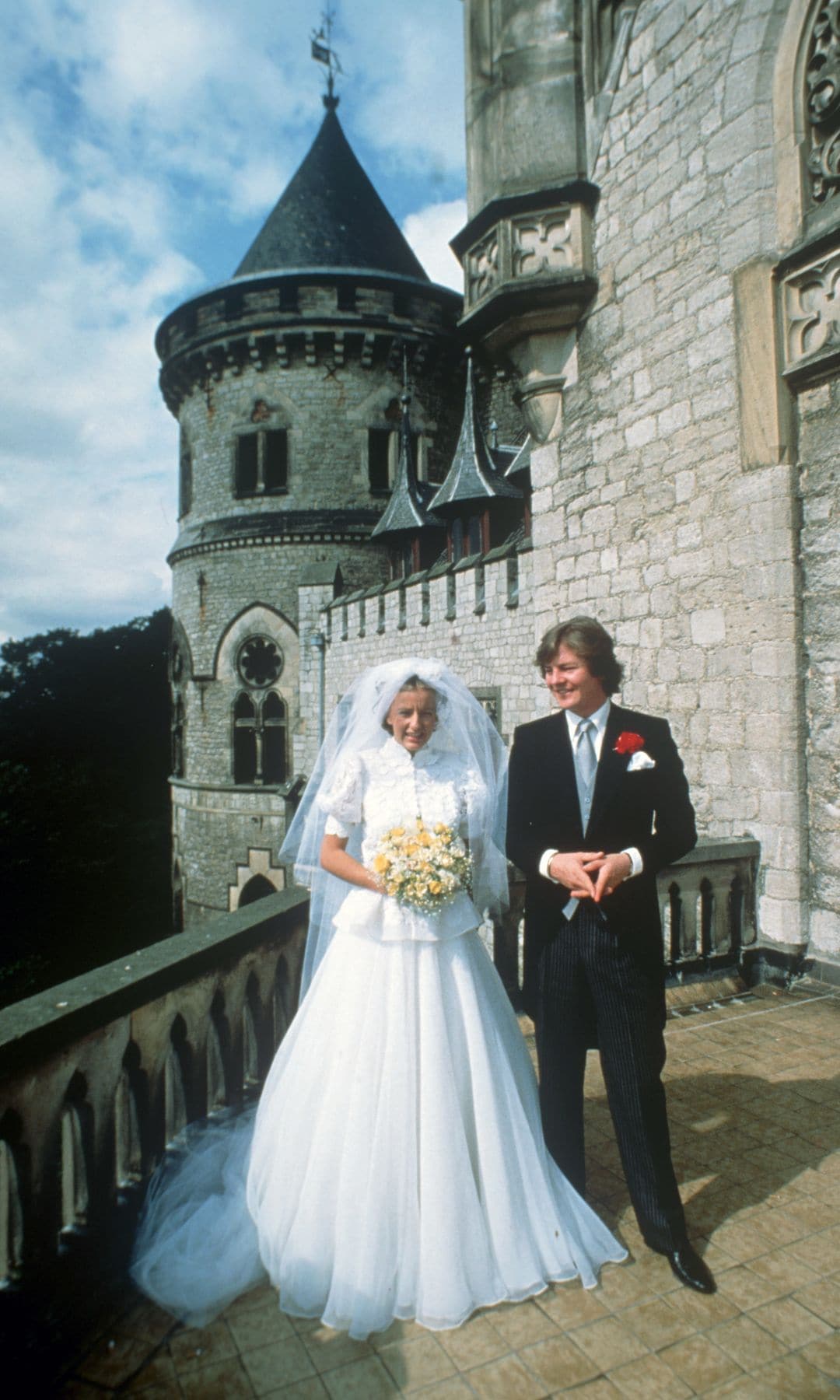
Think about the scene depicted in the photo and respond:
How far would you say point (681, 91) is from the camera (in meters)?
5.62

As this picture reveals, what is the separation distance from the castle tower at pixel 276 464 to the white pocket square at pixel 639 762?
1750 cm

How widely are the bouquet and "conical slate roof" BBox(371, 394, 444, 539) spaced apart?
16078 millimetres

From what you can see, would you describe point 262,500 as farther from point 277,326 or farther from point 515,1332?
point 515,1332

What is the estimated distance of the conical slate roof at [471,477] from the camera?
600 inches

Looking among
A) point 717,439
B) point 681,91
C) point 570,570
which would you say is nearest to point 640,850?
point 717,439

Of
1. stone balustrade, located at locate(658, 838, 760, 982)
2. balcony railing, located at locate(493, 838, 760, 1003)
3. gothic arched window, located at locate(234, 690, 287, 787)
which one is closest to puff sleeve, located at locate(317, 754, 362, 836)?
balcony railing, located at locate(493, 838, 760, 1003)

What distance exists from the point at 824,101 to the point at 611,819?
453 centimetres

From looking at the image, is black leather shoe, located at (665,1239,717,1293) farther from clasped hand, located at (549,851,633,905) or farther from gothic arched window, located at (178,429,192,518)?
gothic arched window, located at (178,429,192,518)

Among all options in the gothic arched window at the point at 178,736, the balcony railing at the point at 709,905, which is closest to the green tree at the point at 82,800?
the gothic arched window at the point at 178,736

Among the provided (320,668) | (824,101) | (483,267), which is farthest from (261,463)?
(824,101)

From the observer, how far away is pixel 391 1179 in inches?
91.0

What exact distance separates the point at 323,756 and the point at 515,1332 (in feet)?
5.67

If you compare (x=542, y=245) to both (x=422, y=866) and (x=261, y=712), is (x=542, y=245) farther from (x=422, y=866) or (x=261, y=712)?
(x=261, y=712)

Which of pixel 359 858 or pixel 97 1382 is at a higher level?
pixel 359 858
